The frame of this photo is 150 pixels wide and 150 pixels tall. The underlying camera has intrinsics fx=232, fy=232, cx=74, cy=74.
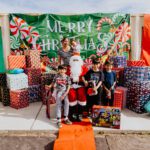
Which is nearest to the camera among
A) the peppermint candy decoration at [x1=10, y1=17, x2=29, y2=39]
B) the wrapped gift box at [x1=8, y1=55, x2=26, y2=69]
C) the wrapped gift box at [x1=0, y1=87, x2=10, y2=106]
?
the wrapped gift box at [x1=0, y1=87, x2=10, y2=106]

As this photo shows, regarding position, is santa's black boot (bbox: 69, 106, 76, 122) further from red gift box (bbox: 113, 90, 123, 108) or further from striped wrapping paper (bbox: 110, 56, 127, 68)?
striped wrapping paper (bbox: 110, 56, 127, 68)

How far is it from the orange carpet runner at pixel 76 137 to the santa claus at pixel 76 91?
0.33 meters

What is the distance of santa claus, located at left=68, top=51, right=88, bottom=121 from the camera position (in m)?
5.21

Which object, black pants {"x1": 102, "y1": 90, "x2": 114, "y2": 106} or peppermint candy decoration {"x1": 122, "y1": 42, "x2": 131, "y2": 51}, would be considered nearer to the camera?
black pants {"x1": 102, "y1": 90, "x2": 114, "y2": 106}

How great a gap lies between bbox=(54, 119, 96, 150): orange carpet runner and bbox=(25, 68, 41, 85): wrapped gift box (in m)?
2.32

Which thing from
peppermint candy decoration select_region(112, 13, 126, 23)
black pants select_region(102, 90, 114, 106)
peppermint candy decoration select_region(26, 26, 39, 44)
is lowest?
black pants select_region(102, 90, 114, 106)

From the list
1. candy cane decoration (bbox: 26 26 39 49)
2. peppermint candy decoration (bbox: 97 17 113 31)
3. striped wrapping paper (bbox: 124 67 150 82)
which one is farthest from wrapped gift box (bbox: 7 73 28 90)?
peppermint candy decoration (bbox: 97 17 113 31)

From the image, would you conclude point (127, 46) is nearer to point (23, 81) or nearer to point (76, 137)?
point (23, 81)

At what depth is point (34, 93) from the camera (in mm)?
6910

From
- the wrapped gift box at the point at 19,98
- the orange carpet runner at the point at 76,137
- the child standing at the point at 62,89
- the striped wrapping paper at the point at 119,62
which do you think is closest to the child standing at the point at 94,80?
the child standing at the point at 62,89

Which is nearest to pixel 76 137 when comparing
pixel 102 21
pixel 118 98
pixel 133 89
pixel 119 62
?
pixel 118 98

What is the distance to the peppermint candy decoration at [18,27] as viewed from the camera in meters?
7.55

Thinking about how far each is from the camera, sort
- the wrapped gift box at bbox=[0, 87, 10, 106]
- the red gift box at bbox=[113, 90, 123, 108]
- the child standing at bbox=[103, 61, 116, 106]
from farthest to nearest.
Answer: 1. the wrapped gift box at bbox=[0, 87, 10, 106]
2. the red gift box at bbox=[113, 90, 123, 108]
3. the child standing at bbox=[103, 61, 116, 106]

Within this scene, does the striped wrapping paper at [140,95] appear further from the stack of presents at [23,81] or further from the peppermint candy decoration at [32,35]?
the peppermint candy decoration at [32,35]
